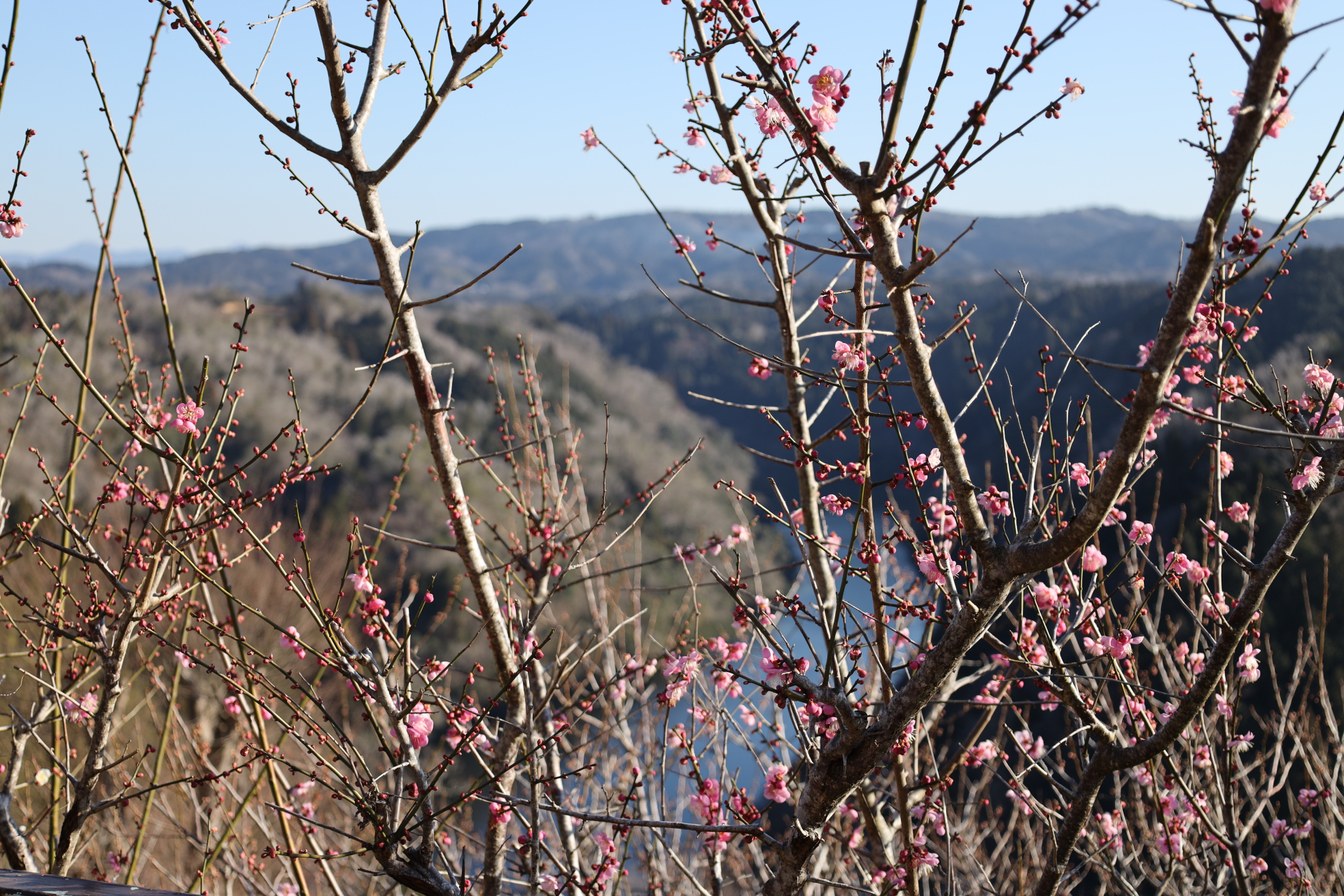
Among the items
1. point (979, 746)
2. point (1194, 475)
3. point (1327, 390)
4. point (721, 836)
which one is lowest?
point (1194, 475)

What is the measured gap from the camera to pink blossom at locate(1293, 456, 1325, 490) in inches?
86.3

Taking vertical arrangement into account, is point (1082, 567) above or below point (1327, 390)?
below

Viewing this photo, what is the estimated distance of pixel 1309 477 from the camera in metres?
2.22

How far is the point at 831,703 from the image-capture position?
2012 mm

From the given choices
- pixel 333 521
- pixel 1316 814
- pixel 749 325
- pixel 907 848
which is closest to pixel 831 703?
pixel 907 848

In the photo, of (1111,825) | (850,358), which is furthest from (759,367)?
(1111,825)

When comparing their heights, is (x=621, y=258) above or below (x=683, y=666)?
above

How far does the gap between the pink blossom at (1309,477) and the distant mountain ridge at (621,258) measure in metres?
47.5

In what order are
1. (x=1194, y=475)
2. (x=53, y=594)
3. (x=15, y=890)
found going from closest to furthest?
(x=15, y=890) < (x=53, y=594) < (x=1194, y=475)

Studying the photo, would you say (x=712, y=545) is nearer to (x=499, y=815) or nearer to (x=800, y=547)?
(x=800, y=547)

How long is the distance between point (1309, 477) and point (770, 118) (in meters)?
1.61

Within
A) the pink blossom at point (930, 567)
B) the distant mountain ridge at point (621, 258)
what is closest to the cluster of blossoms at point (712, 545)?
the pink blossom at point (930, 567)

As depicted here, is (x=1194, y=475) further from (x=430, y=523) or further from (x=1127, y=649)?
(x=430, y=523)

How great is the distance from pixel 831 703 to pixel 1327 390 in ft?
5.46
